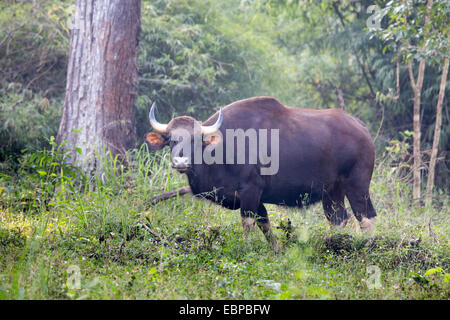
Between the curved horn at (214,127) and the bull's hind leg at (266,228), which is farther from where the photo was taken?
the curved horn at (214,127)

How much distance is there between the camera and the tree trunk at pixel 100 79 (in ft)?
25.0

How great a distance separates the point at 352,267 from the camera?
4816mm

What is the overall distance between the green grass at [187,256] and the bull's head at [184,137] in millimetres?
699

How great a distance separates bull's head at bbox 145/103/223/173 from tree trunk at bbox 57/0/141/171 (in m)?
1.39

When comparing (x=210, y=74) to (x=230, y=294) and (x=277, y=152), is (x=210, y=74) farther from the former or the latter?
(x=230, y=294)

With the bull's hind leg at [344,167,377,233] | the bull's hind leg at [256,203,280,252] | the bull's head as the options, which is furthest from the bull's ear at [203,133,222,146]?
the bull's hind leg at [344,167,377,233]

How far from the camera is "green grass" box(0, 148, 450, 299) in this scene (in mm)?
4012

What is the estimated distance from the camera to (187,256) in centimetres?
472

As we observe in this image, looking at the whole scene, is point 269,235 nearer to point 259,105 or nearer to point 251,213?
point 251,213

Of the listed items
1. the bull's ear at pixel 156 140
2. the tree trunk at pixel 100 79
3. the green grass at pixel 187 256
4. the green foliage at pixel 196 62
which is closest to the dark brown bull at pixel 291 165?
the bull's ear at pixel 156 140

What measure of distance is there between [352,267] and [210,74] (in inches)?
278

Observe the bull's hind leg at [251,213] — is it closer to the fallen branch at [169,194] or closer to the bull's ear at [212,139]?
the bull's ear at [212,139]

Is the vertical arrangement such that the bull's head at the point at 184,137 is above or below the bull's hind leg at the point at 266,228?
above
